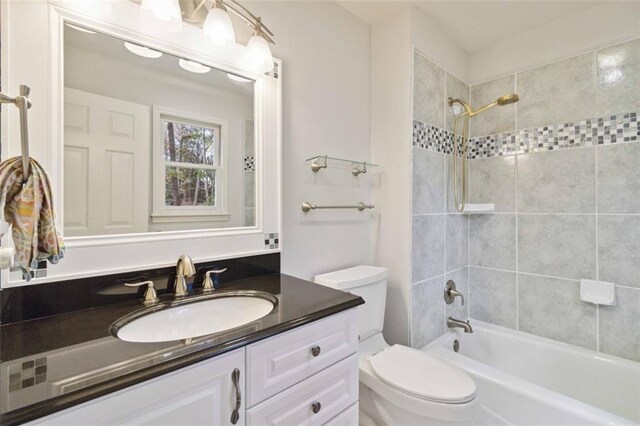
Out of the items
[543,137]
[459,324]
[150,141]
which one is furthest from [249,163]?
[543,137]

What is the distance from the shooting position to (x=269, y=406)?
822 millimetres

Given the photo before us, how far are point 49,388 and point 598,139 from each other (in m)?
2.59

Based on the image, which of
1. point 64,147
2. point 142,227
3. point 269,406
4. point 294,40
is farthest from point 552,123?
point 64,147

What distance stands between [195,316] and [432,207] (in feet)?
5.02

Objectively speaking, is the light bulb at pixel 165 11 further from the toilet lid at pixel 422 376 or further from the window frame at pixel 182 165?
the toilet lid at pixel 422 376

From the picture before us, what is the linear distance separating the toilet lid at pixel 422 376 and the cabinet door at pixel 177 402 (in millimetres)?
748

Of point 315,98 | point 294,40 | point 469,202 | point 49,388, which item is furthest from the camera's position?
point 469,202

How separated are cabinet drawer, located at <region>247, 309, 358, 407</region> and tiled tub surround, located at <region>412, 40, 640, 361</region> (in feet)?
2.97

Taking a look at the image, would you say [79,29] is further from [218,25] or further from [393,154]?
[393,154]

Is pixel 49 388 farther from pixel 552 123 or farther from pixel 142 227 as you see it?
pixel 552 123

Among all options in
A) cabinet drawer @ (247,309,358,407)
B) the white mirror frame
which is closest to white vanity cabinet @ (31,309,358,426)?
cabinet drawer @ (247,309,358,407)

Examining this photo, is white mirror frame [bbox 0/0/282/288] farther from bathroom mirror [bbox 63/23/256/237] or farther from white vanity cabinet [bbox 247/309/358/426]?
white vanity cabinet [bbox 247/309/358/426]

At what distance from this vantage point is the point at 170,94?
1.18 m

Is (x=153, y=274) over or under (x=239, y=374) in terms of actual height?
over
